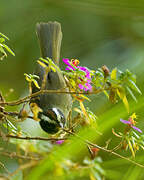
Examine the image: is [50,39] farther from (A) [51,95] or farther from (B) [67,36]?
(B) [67,36]

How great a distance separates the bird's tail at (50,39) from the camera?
7.87 feet

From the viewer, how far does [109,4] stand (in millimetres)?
2172

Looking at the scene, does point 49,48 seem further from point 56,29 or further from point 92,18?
point 92,18

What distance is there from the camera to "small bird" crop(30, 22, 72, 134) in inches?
71.4

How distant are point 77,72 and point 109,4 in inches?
42.2

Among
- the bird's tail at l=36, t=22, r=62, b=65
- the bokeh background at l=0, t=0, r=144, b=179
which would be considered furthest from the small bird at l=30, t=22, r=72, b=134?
the bokeh background at l=0, t=0, r=144, b=179

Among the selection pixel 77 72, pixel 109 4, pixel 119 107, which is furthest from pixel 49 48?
pixel 119 107

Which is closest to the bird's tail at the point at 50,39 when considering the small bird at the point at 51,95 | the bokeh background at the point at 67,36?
the small bird at the point at 51,95

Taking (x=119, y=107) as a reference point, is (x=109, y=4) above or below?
above

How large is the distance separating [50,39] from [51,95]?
1.42 feet

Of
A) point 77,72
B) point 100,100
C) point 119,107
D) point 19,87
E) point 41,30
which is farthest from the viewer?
point 19,87

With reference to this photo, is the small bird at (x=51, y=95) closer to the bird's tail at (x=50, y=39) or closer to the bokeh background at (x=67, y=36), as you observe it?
the bird's tail at (x=50, y=39)

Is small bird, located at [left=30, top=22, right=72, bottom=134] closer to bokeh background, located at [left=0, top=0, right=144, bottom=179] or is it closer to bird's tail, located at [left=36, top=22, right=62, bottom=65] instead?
bird's tail, located at [left=36, top=22, right=62, bottom=65]

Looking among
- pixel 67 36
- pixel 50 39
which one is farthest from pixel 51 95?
pixel 67 36
